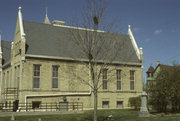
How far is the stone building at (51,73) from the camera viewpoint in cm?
3672

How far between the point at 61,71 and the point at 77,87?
127 inches

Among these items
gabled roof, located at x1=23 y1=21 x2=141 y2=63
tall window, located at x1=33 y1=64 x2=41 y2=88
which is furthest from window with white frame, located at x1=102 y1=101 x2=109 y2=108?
tall window, located at x1=33 y1=64 x2=41 y2=88

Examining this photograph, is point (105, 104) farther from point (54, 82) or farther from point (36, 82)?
point (36, 82)

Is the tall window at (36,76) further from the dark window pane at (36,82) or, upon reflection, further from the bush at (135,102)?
the bush at (135,102)

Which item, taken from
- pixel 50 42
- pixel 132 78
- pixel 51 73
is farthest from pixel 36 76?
pixel 132 78

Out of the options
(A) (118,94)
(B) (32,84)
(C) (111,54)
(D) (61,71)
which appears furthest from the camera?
(A) (118,94)

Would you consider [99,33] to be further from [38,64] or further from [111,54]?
[38,64]

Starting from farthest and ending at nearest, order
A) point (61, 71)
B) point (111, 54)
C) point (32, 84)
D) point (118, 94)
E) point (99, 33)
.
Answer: point (118, 94), point (61, 71), point (32, 84), point (111, 54), point (99, 33)

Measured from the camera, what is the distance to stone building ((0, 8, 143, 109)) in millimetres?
36719

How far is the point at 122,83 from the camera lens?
4403 cm

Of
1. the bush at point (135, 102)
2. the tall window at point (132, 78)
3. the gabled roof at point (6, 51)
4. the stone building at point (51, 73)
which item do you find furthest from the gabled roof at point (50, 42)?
the gabled roof at point (6, 51)

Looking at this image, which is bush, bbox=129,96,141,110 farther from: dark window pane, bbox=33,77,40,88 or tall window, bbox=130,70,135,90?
dark window pane, bbox=33,77,40,88

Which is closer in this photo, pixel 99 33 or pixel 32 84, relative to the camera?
pixel 99 33

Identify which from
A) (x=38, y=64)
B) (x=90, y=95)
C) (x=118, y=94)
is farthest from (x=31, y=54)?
(x=118, y=94)
